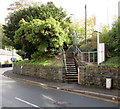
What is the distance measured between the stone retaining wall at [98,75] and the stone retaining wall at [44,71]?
2.26 metres

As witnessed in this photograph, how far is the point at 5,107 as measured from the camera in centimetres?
599

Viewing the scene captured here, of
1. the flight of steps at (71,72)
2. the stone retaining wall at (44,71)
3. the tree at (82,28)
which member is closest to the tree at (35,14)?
the tree at (82,28)

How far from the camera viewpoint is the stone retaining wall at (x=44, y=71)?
477 inches

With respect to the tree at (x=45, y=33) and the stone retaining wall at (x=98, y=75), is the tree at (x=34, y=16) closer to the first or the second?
the tree at (x=45, y=33)

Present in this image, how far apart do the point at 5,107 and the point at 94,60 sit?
929 cm

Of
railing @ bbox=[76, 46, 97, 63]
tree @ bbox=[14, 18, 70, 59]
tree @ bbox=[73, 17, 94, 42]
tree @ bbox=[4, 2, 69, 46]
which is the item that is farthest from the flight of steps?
tree @ bbox=[73, 17, 94, 42]

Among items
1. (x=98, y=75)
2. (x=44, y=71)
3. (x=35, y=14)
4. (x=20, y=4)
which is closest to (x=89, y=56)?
(x=98, y=75)

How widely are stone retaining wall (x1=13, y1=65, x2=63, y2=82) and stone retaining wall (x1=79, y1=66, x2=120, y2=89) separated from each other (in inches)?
88.8

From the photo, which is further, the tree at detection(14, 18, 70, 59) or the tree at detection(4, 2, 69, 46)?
the tree at detection(4, 2, 69, 46)

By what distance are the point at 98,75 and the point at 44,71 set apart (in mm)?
6002

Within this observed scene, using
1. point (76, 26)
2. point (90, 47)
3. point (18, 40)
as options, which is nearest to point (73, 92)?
point (90, 47)

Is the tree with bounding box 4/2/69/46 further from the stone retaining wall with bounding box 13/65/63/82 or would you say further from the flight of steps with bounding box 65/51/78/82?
the flight of steps with bounding box 65/51/78/82

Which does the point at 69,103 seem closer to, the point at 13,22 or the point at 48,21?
the point at 48,21

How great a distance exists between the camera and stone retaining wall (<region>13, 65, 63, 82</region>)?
12.1 m
